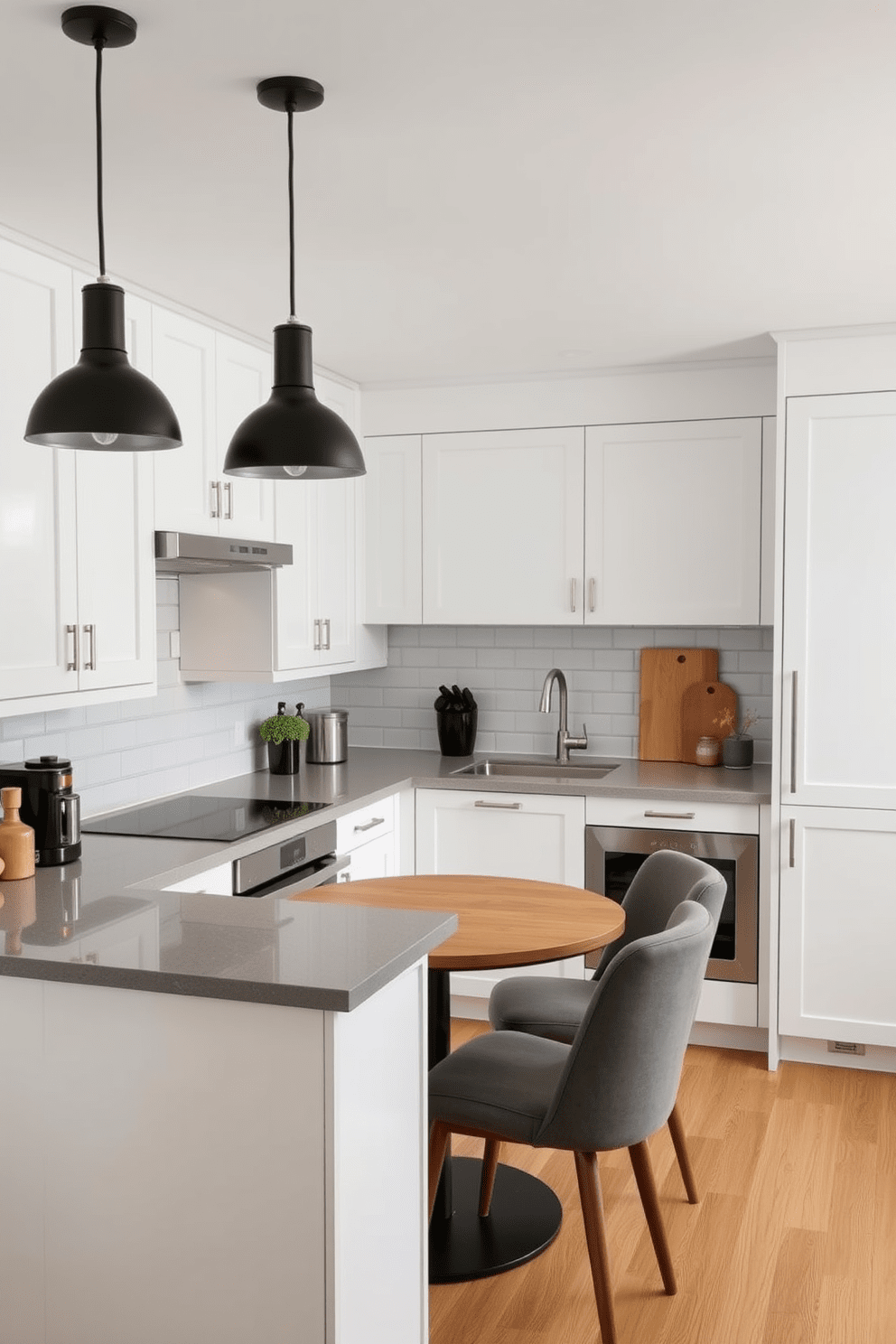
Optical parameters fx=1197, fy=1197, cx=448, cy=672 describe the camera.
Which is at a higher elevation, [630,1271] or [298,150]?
[298,150]

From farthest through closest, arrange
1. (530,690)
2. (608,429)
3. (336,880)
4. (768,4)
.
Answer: (530,690) < (608,429) < (336,880) < (768,4)

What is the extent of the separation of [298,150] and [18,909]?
5.21 ft

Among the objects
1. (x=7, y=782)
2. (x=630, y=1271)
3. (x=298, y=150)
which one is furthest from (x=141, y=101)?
(x=630, y=1271)

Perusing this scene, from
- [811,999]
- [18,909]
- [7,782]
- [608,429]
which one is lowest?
[811,999]

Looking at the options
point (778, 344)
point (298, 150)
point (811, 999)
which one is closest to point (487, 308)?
point (778, 344)

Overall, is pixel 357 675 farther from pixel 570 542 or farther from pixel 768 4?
pixel 768 4

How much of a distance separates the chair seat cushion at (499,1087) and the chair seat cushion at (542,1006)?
0.23 meters

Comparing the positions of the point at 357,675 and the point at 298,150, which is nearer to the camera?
the point at 298,150

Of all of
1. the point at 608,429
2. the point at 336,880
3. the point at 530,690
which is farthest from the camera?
the point at 530,690

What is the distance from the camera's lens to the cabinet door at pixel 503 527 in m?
4.61

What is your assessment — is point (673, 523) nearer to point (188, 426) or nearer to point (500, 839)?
point (500, 839)

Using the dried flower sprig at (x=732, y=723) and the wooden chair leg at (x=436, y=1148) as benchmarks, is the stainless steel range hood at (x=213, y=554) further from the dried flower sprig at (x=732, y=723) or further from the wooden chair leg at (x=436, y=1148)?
the dried flower sprig at (x=732, y=723)

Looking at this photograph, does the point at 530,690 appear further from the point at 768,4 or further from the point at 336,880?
the point at 768,4

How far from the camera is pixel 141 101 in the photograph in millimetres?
2131
